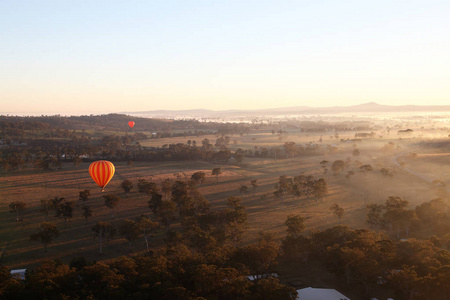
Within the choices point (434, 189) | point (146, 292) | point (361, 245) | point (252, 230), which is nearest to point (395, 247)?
point (361, 245)

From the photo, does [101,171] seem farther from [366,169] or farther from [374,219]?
[366,169]

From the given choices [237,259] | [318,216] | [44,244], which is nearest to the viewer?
[237,259]

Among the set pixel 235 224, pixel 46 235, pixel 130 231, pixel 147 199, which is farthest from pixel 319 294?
pixel 147 199

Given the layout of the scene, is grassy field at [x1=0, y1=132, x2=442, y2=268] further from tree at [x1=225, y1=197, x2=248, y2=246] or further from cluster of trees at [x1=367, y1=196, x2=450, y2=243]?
cluster of trees at [x1=367, y1=196, x2=450, y2=243]

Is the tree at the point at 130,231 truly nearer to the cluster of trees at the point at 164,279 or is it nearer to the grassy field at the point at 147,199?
the grassy field at the point at 147,199

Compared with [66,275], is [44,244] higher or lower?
lower

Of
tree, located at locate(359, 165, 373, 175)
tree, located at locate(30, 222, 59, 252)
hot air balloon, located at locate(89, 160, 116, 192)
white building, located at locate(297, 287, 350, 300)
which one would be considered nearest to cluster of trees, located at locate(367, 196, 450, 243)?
white building, located at locate(297, 287, 350, 300)

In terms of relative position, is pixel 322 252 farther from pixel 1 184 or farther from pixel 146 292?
pixel 1 184
